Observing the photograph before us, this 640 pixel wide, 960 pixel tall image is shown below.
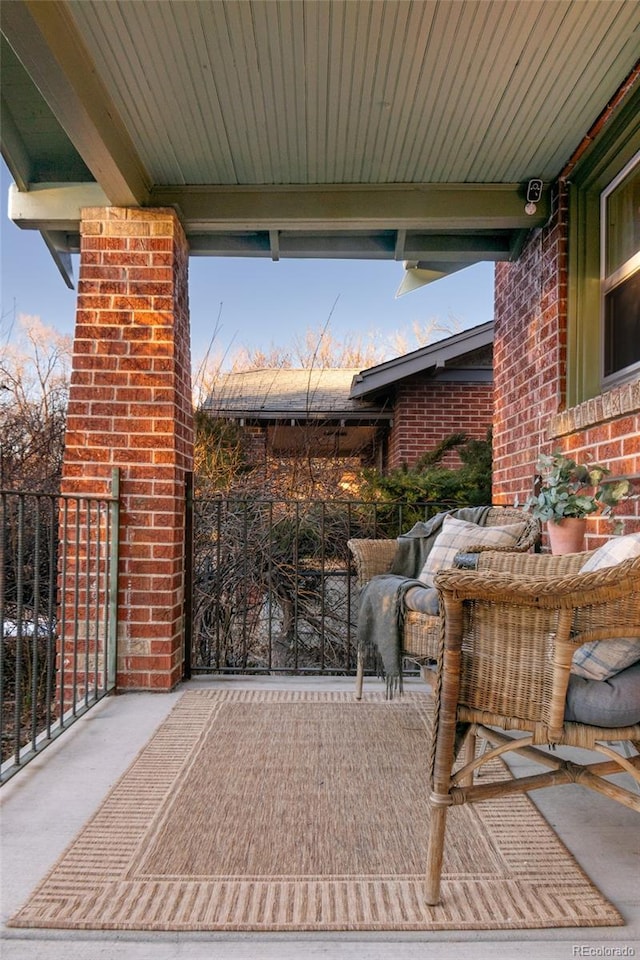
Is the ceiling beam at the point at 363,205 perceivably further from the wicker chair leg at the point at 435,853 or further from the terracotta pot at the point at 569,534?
the wicker chair leg at the point at 435,853


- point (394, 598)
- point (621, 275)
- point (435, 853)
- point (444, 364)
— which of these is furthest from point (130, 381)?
point (444, 364)

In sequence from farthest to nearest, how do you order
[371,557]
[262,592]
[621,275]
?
1. [262,592]
2. [371,557]
3. [621,275]

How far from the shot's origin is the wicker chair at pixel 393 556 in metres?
2.38

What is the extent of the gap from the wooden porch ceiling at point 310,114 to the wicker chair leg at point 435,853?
2321 mm

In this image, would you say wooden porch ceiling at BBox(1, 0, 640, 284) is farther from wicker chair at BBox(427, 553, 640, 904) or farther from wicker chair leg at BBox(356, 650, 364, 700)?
wicker chair leg at BBox(356, 650, 364, 700)

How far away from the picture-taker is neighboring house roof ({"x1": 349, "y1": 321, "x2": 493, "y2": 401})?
20.8ft

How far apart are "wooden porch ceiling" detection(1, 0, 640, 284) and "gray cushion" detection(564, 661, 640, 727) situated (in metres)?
2.06

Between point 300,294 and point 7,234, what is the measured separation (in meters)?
4.98

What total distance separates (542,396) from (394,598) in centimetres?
139

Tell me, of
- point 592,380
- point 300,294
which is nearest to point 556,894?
point 592,380

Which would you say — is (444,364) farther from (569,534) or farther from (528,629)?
(528,629)

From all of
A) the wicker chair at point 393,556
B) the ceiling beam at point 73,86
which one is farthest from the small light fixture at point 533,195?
the ceiling beam at point 73,86

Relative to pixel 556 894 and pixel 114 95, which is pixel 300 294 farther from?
pixel 556 894

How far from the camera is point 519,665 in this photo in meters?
1.36
